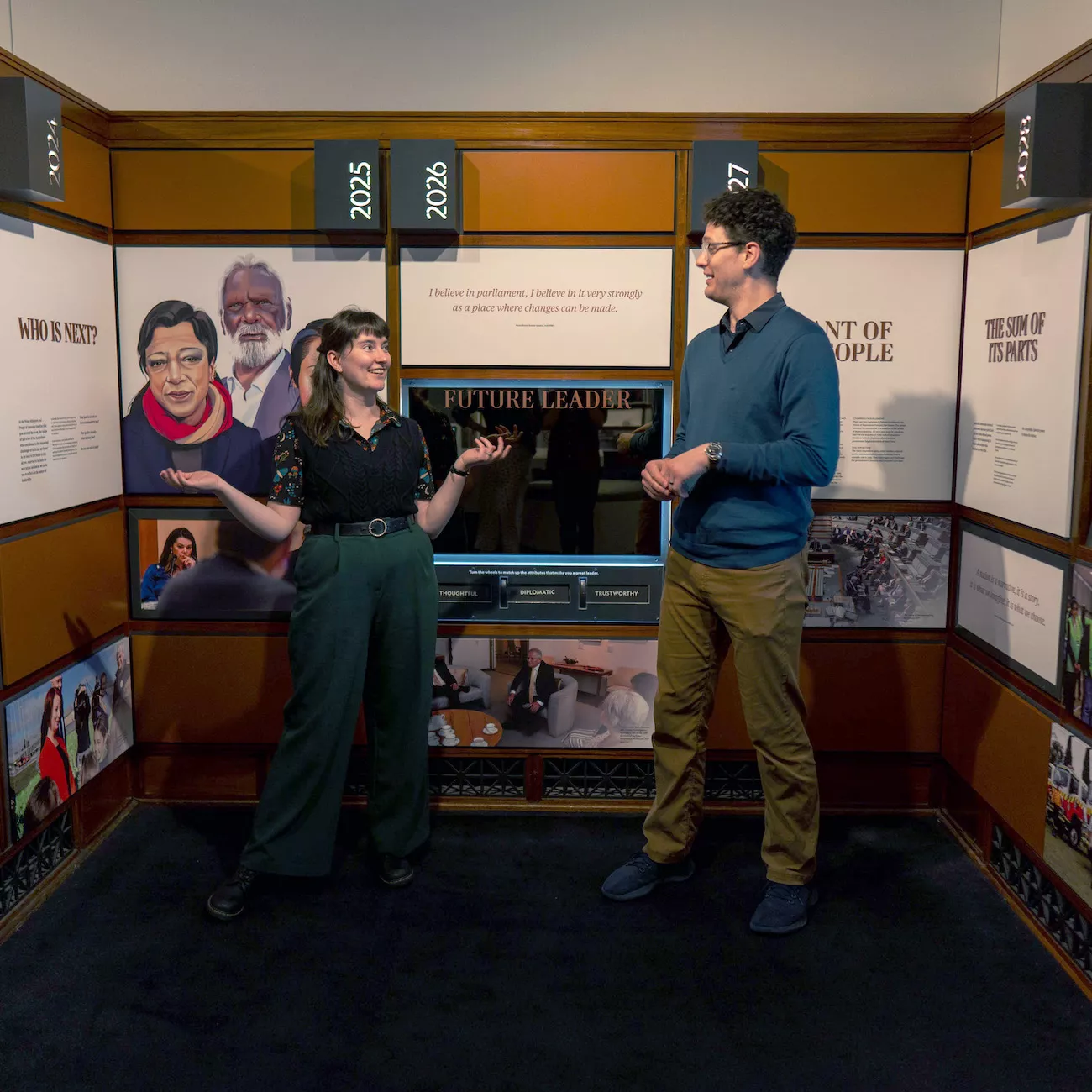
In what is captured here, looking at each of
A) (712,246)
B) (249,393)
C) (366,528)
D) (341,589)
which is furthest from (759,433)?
(249,393)

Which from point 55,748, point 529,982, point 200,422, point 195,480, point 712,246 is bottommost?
point 529,982

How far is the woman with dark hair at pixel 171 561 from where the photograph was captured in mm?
3375

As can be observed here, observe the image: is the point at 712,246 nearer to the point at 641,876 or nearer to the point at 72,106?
the point at 641,876

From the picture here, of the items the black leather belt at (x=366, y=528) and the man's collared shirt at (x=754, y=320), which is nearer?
the man's collared shirt at (x=754, y=320)

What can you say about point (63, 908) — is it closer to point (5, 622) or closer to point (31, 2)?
point (5, 622)

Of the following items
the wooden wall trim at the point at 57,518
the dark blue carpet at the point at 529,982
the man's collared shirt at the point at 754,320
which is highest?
the man's collared shirt at the point at 754,320

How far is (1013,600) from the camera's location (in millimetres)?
2922

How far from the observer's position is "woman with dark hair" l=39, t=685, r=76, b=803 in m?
2.87

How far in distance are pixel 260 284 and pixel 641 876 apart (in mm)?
2180

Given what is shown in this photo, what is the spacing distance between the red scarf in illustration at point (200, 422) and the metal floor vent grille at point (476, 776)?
1.33 metres

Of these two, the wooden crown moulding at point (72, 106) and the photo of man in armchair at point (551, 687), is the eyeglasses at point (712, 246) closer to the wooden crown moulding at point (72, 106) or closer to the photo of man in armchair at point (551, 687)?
the photo of man in armchair at point (551, 687)

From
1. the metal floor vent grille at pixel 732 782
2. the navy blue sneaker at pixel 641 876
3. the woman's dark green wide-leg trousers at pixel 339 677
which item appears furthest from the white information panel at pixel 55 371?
the metal floor vent grille at pixel 732 782

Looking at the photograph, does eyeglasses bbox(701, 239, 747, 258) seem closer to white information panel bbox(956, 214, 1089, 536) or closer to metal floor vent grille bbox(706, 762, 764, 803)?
white information panel bbox(956, 214, 1089, 536)

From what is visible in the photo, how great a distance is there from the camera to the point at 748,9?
3449 millimetres
